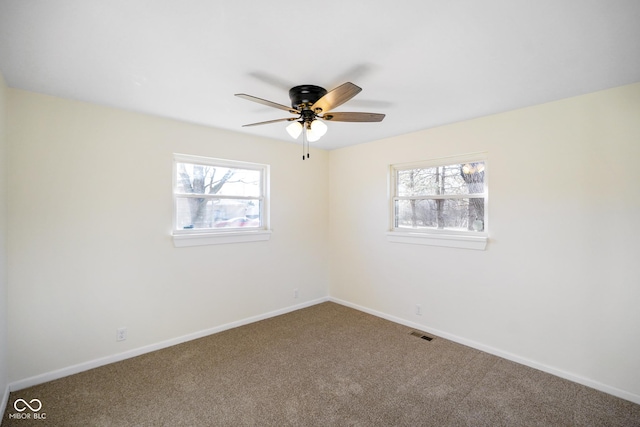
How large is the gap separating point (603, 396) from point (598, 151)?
1.91m

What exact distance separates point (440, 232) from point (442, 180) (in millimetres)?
613

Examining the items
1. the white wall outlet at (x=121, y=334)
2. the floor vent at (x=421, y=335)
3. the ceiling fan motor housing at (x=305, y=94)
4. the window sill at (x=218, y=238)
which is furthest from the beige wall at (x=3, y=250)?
the floor vent at (x=421, y=335)

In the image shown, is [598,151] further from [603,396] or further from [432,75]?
[603,396]

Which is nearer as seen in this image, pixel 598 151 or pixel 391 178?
pixel 598 151

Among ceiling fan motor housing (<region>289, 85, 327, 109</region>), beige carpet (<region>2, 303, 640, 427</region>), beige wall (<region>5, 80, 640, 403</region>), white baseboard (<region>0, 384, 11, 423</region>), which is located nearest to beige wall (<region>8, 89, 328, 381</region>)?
beige wall (<region>5, 80, 640, 403</region>)

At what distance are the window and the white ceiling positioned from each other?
0.92 m

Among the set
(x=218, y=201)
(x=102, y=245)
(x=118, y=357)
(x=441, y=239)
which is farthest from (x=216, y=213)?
(x=441, y=239)

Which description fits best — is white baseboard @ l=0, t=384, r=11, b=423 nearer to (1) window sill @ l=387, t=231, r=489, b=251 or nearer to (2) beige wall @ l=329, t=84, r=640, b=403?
(2) beige wall @ l=329, t=84, r=640, b=403

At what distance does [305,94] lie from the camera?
2188mm

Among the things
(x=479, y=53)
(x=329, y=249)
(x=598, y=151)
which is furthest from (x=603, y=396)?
(x=329, y=249)

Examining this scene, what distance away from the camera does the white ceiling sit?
55.9 inches

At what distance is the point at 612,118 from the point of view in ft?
7.54

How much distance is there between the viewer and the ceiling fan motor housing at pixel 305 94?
218 cm

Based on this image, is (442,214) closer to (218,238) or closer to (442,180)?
(442,180)
